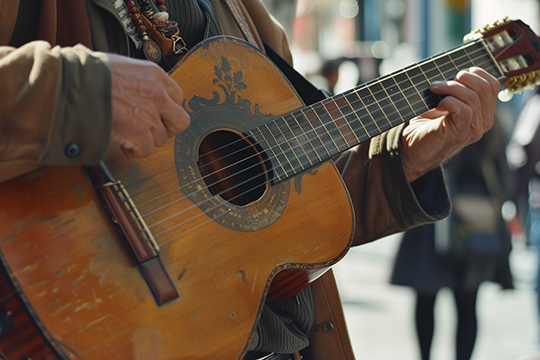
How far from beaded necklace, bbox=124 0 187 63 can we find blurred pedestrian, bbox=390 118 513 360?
2.34 meters

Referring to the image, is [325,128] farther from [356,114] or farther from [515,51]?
[515,51]

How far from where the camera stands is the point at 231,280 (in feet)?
3.69

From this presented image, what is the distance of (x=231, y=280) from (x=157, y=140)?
356mm

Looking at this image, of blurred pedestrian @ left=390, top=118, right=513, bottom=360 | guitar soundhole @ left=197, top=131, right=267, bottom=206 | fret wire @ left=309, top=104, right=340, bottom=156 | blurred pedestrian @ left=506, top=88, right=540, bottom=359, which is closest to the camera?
guitar soundhole @ left=197, top=131, right=267, bottom=206

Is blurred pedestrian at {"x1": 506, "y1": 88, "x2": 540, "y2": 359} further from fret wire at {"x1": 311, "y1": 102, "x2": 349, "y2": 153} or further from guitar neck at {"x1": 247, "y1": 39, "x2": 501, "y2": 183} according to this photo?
fret wire at {"x1": 311, "y1": 102, "x2": 349, "y2": 153}

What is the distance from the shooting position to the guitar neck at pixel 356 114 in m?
1.31

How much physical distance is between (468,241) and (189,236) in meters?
2.54

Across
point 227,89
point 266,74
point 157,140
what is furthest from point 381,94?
point 157,140

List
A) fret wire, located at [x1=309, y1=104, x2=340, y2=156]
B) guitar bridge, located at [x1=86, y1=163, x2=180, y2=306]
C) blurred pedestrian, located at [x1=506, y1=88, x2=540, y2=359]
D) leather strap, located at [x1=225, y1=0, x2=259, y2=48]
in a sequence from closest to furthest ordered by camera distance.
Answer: guitar bridge, located at [x1=86, y1=163, x2=180, y2=306]
fret wire, located at [x1=309, y1=104, x2=340, y2=156]
leather strap, located at [x1=225, y1=0, x2=259, y2=48]
blurred pedestrian, located at [x1=506, y1=88, x2=540, y2=359]

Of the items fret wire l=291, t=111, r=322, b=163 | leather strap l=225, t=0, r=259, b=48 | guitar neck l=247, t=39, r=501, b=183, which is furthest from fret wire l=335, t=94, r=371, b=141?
leather strap l=225, t=0, r=259, b=48

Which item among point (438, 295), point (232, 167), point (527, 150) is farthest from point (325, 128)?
point (527, 150)

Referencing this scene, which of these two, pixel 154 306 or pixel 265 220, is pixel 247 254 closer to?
pixel 265 220

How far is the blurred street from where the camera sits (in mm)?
3742

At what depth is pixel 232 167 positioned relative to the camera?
1306 millimetres
